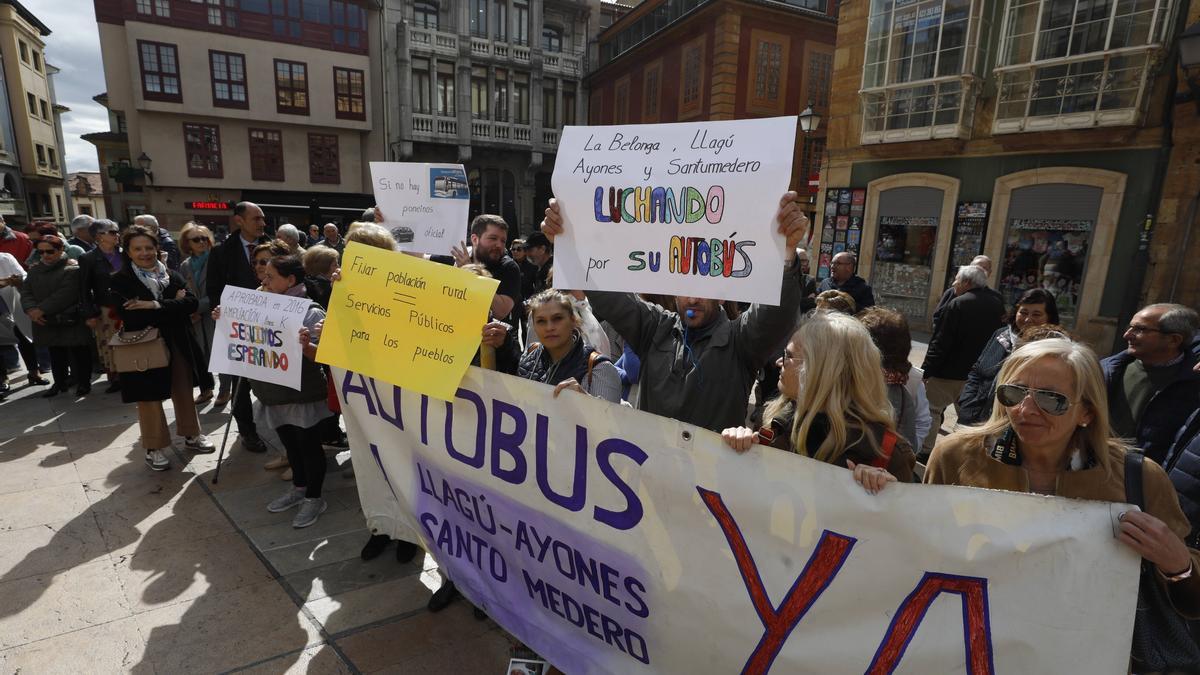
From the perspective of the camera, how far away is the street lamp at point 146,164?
21906 millimetres

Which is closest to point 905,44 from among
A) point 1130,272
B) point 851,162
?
point 851,162

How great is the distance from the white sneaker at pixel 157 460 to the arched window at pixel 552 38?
1078 inches

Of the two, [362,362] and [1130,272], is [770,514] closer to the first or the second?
[362,362]

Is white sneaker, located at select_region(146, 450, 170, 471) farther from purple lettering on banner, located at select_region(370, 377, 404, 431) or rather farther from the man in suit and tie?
purple lettering on banner, located at select_region(370, 377, 404, 431)

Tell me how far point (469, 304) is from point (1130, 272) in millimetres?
12987

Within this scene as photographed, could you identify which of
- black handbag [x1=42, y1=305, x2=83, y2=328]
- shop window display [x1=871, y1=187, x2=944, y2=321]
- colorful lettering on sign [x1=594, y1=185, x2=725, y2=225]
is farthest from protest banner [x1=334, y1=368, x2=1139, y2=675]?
shop window display [x1=871, y1=187, x2=944, y2=321]

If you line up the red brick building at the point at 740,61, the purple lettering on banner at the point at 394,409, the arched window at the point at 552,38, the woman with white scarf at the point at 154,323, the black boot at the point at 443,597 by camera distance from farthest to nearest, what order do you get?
the arched window at the point at 552,38, the red brick building at the point at 740,61, the woman with white scarf at the point at 154,323, the black boot at the point at 443,597, the purple lettering on banner at the point at 394,409

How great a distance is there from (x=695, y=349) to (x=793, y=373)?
0.64 meters

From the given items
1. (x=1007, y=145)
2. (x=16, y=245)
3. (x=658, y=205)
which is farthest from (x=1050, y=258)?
(x=16, y=245)

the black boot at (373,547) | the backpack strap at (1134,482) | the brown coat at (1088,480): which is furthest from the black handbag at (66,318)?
the backpack strap at (1134,482)

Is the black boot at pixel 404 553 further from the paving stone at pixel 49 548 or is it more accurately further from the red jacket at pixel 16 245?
the red jacket at pixel 16 245

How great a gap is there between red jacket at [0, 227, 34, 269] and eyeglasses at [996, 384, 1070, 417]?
33.2 feet

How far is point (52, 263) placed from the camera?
5867 mm

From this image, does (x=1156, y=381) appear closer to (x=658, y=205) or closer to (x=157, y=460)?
(x=658, y=205)
